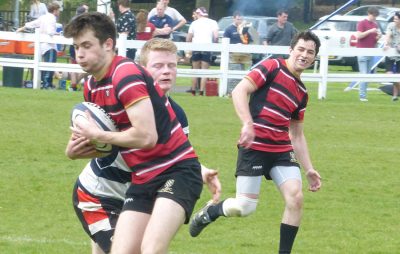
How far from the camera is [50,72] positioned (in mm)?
23531

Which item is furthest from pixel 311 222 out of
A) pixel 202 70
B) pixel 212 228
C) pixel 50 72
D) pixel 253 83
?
pixel 50 72

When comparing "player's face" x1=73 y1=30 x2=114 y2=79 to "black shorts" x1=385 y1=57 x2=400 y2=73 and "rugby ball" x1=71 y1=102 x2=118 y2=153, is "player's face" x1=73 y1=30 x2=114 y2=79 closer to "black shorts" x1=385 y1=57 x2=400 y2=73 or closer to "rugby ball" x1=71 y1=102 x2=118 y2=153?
"rugby ball" x1=71 y1=102 x2=118 y2=153

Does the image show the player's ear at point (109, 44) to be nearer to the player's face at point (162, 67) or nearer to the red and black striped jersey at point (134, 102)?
the red and black striped jersey at point (134, 102)

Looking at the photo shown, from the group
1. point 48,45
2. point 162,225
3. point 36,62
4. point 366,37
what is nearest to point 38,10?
point 48,45

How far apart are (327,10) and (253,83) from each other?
41.6 meters

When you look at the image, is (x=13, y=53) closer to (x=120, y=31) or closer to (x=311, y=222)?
(x=120, y=31)

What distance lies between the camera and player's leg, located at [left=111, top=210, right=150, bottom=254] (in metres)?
6.03

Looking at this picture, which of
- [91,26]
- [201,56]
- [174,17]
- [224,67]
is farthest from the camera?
[201,56]

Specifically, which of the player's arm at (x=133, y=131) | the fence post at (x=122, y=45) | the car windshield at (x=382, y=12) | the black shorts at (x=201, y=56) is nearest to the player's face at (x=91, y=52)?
the player's arm at (x=133, y=131)

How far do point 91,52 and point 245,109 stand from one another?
2601 millimetres

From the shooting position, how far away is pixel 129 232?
6.08m

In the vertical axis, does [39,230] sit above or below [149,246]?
below

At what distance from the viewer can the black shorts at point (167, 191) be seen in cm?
621

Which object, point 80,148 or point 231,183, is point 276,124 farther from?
point 231,183
